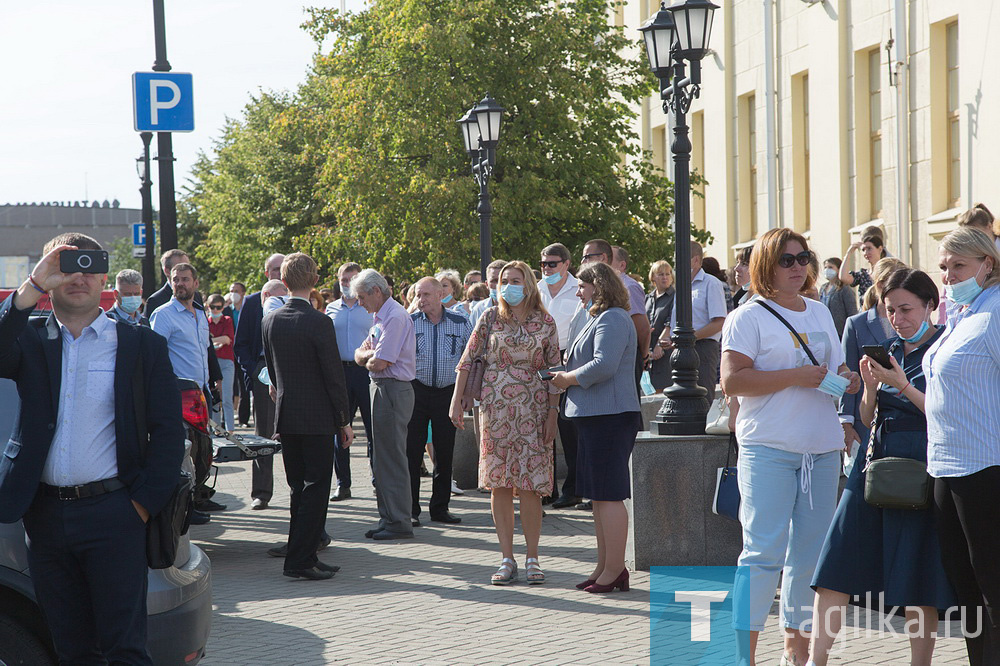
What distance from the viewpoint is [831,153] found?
23.3m

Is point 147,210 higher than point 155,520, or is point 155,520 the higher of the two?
point 147,210

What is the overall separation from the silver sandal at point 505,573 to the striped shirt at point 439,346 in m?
2.73

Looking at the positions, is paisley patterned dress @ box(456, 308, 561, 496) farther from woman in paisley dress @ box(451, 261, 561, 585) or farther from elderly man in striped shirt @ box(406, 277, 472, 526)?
elderly man in striped shirt @ box(406, 277, 472, 526)

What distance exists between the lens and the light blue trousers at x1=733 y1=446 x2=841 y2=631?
555 centimetres

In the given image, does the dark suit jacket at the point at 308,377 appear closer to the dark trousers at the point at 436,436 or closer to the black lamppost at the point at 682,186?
the dark trousers at the point at 436,436

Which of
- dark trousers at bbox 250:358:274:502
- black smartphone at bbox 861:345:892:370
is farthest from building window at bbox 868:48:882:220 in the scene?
black smartphone at bbox 861:345:892:370

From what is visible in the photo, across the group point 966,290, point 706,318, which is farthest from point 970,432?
point 706,318

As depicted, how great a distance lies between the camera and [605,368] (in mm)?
7566

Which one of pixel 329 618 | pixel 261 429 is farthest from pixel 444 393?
pixel 329 618

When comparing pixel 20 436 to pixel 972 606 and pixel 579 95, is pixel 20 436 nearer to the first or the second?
pixel 972 606

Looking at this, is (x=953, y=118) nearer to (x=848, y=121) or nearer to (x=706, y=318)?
(x=848, y=121)

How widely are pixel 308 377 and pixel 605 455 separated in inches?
A: 85.4

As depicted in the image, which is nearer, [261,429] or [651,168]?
[261,429]

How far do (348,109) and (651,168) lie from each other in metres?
7.00
